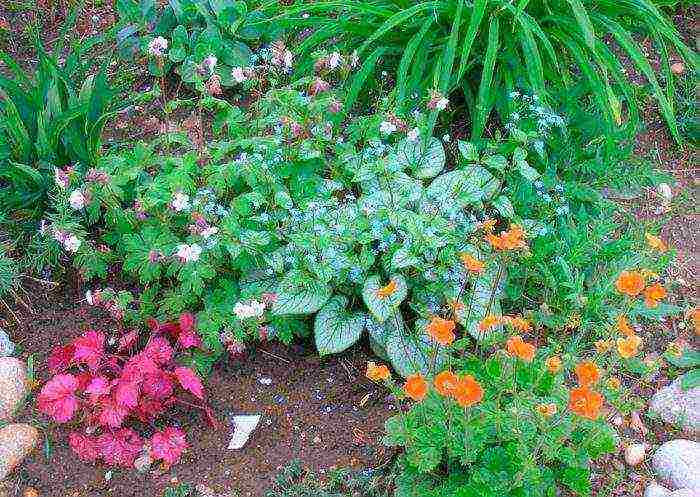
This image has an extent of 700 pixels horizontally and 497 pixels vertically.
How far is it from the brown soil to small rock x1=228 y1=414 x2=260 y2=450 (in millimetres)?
20

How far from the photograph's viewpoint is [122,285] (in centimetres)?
294

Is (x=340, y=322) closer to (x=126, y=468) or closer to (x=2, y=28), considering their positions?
(x=126, y=468)

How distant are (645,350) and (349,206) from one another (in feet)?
3.58

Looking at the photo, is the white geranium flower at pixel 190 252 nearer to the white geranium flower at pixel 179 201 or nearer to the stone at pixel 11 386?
the white geranium flower at pixel 179 201

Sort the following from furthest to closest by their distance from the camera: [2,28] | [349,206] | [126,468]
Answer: [2,28] < [349,206] < [126,468]

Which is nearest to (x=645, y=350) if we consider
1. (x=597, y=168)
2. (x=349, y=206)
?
(x=597, y=168)

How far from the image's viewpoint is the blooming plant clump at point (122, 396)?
8.02ft

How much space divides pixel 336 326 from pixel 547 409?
0.83m

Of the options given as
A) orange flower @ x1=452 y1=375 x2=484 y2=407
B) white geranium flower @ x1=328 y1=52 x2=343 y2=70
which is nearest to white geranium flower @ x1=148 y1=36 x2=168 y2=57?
white geranium flower @ x1=328 y1=52 x2=343 y2=70

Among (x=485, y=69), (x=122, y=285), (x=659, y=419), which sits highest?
(x=485, y=69)

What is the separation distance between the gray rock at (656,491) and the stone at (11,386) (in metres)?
1.94

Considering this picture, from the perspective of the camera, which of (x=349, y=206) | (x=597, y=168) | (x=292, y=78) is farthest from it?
(x=292, y=78)

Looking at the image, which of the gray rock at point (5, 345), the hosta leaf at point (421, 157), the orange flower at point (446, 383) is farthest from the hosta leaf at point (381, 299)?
the gray rock at point (5, 345)

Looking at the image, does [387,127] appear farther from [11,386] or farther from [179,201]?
[11,386]
